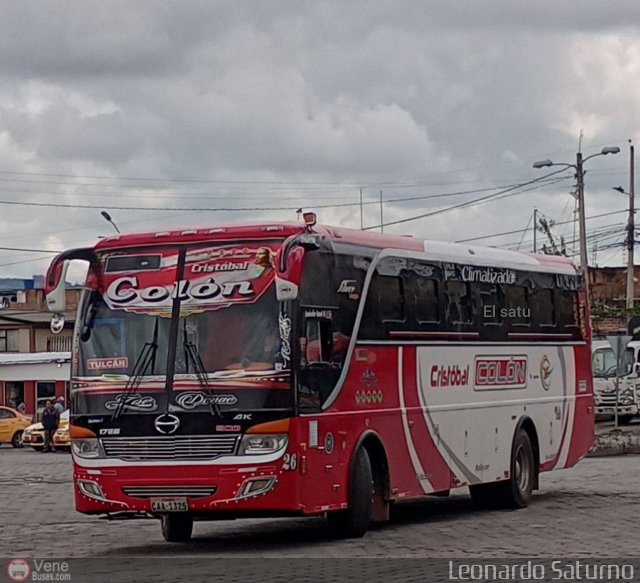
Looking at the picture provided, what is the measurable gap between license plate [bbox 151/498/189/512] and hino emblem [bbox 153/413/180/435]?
0.65m

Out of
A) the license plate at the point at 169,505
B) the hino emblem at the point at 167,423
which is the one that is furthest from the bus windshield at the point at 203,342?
the license plate at the point at 169,505

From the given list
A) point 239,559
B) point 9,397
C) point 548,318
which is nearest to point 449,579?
point 239,559

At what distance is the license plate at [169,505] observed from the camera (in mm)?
14500

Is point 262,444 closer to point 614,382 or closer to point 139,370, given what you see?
point 139,370

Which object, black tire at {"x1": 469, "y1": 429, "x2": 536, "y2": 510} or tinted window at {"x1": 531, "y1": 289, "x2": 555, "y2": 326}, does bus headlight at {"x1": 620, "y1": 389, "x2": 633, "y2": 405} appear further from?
black tire at {"x1": 469, "y1": 429, "x2": 536, "y2": 510}

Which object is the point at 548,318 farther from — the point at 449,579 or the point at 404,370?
the point at 449,579

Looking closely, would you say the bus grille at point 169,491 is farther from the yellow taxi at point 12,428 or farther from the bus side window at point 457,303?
the yellow taxi at point 12,428

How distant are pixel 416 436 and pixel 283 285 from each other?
3826 mm

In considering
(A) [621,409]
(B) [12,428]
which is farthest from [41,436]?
(A) [621,409]

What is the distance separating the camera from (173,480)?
47.8 ft

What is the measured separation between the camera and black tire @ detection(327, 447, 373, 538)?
15477 mm

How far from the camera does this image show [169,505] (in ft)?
47.8

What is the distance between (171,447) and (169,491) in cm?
43

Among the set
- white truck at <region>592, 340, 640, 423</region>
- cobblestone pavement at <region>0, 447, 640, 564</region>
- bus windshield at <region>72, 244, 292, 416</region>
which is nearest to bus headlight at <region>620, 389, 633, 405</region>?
white truck at <region>592, 340, 640, 423</region>
